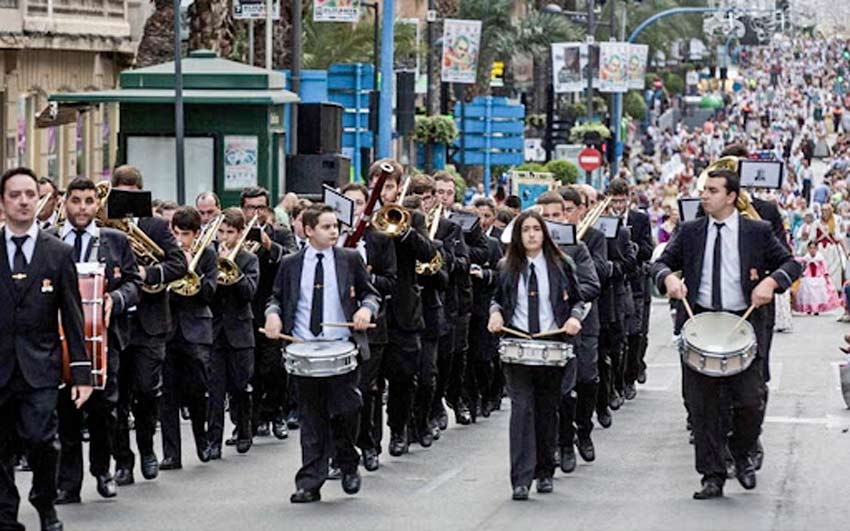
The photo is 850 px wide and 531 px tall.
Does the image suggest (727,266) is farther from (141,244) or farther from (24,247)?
(24,247)

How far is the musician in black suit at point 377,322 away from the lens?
1620 centimetres

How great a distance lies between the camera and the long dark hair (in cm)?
1506

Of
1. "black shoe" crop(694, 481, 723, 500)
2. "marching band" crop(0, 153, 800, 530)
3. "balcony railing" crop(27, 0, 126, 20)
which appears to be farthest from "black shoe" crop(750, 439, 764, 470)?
"balcony railing" crop(27, 0, 126, 20)

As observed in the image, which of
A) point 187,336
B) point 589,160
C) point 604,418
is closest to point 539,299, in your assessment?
point 187,336

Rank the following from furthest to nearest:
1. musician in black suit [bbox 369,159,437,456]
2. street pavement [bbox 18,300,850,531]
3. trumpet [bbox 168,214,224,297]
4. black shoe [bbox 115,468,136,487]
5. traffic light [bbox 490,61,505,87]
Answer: traffic light [bbox 490,61,505,87] < musician in black suit [bbox 369,159,437,456] < trumpet [bbox 168,214,224,297] < black shoe [bbox 115,468,136,487] < street pavement [bbox 18,300,850,531]

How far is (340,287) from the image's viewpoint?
1484cm

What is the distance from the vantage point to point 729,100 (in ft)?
425

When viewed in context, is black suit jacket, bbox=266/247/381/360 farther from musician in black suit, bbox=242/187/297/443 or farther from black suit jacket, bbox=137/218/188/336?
musician in black suit, bbox=242/187/297/443

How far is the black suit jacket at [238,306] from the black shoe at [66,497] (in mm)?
2904

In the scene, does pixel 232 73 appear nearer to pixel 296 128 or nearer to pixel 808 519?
pixel 296 128

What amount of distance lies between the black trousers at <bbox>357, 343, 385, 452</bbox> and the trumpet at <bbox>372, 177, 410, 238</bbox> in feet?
2.61

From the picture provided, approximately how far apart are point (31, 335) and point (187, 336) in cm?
400

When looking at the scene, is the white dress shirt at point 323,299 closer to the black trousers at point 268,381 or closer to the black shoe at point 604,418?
the black trousers at point 268,381

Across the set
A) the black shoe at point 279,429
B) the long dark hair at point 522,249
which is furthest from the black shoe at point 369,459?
the black shoe at point 279,429
